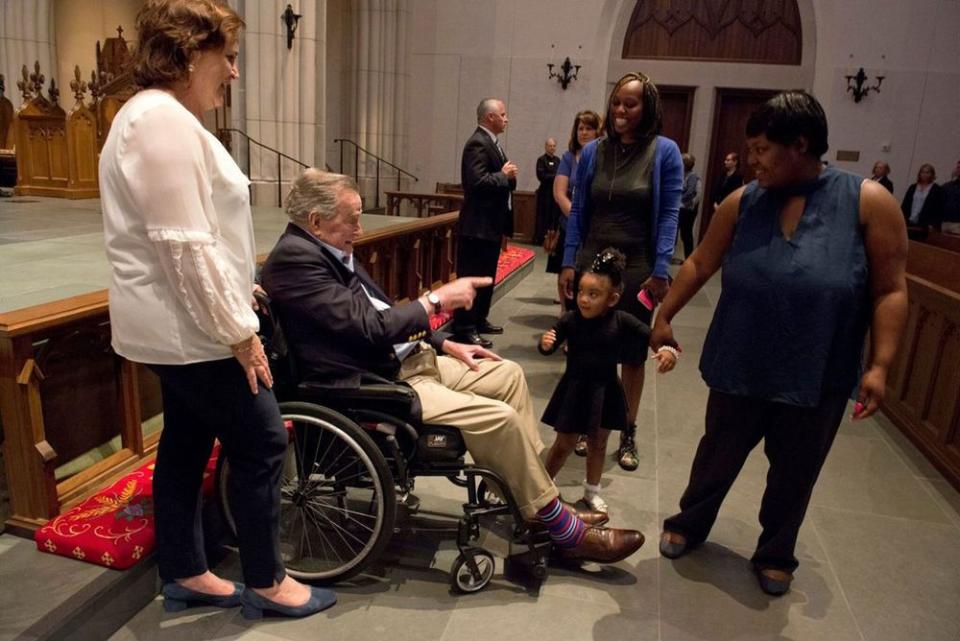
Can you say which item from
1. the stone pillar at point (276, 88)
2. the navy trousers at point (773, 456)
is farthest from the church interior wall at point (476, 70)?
the navy trousers at point (773, 456)

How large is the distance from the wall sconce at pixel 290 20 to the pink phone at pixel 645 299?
7240 mm

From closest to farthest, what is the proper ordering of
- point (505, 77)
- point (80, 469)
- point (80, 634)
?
point (80, 634) < point (80, 469) < point (505, 77)

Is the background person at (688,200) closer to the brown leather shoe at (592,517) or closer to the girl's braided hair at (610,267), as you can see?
the girl's braided hair at (610,267)

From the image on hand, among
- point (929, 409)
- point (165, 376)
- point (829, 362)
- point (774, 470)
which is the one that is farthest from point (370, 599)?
point (929, 409)

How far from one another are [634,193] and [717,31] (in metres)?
9.62

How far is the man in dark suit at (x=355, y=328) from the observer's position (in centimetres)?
214

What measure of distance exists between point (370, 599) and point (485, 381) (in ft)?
2.64

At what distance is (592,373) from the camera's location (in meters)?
2.60

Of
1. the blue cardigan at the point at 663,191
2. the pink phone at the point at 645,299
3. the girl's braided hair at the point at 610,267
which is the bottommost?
the pink phone at the point at 645,299

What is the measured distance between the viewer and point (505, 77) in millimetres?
11469

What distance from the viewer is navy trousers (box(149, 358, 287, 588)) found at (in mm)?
1795

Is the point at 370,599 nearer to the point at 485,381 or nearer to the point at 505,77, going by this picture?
the point at 485,381

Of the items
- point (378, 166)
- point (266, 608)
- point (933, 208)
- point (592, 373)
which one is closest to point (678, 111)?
point (933, 208)

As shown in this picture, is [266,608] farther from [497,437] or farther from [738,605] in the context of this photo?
[738,605]
